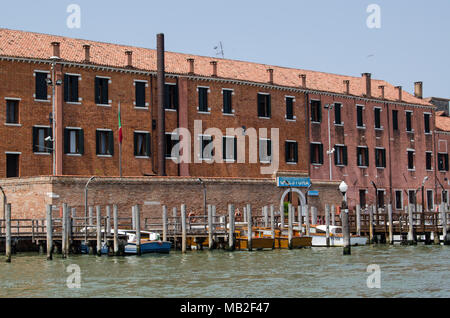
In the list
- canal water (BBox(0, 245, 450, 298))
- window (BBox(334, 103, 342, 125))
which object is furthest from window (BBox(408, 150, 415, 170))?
canal water (BBox(0, 245, 450, 298))

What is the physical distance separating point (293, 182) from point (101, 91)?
12898 mm

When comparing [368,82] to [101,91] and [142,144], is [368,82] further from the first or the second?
[101,91]

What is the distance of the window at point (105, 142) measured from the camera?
42.8 meters

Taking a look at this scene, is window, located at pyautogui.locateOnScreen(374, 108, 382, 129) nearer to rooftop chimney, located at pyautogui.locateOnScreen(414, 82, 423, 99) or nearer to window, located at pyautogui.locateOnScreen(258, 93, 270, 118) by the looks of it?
rooftop chimney, located at pyautogui.locateOnScreen(414, 82, 423, 99)

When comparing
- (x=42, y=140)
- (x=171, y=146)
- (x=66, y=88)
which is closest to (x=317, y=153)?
(x=171, y=146)

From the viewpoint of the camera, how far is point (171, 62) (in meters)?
47.7

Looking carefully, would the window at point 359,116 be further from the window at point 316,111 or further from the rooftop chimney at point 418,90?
the rooftop chimney at point 418,90

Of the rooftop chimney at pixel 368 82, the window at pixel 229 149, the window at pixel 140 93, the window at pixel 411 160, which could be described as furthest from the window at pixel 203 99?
the window at pixel 411 160

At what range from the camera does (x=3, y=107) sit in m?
40.0

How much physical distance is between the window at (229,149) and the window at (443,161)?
807 inches

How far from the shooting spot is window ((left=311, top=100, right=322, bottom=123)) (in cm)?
5259
